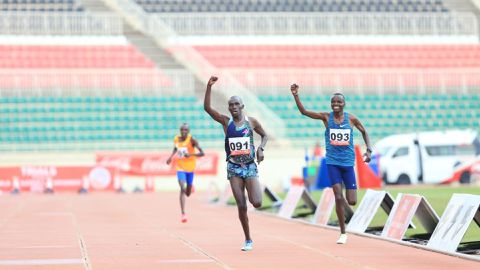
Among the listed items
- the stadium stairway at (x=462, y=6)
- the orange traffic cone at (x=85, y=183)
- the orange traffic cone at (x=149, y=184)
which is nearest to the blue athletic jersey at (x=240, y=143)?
the orange traffic cone at (x=85, y=183)

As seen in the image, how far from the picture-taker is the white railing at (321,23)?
52.1 metres

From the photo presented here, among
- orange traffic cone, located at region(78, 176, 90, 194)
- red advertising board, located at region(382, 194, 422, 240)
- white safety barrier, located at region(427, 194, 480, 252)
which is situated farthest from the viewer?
orange traffic cone, located at region(78, 176, 90, 194)

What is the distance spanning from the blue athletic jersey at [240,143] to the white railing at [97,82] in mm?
32531

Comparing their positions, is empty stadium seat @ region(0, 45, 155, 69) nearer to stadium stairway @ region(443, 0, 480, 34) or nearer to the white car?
the white car

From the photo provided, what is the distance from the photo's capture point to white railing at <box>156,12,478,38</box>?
5212cm

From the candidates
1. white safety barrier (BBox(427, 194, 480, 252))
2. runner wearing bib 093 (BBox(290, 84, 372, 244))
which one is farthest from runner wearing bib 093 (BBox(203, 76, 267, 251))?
white safety barrier (BBox(427, 194, 480, 252))

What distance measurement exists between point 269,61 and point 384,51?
545cm

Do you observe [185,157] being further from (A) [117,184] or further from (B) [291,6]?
(B) [291,6]

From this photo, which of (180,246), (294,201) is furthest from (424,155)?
(180,246)

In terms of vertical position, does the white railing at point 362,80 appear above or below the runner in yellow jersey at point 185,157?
above

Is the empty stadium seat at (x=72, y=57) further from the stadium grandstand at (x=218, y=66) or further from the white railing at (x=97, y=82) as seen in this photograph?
the white railing at (x=97, y=82)

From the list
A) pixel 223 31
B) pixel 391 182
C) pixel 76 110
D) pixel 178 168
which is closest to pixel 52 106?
pixel 76 110

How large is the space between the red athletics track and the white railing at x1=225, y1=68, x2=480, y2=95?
76.5ft

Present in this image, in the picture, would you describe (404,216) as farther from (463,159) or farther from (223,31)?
(223,31)
